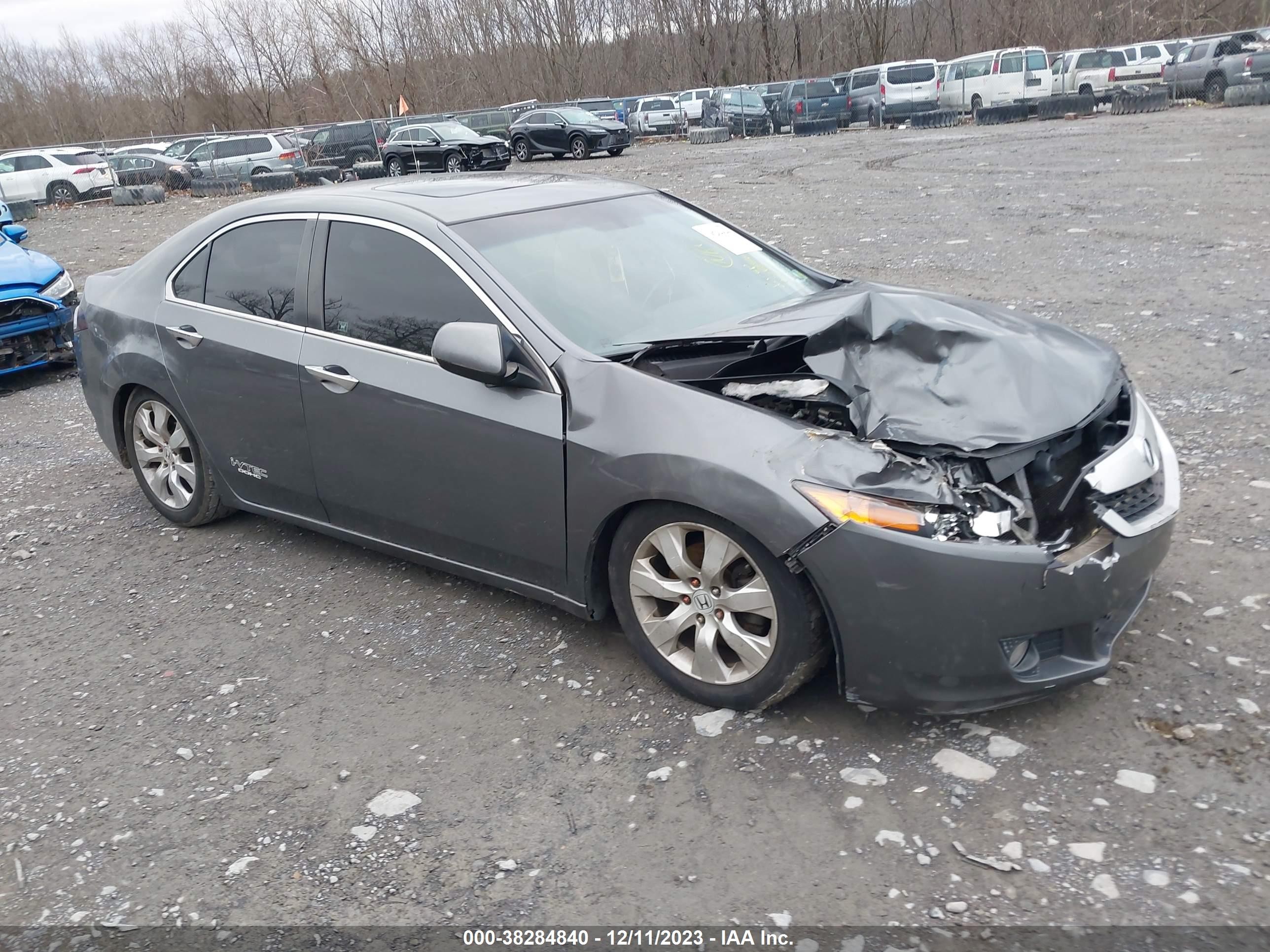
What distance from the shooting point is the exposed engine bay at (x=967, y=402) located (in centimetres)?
305

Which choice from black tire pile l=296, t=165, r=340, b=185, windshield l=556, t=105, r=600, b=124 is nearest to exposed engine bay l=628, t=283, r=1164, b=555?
black tire pile l=296, t=165, r=340, b=185

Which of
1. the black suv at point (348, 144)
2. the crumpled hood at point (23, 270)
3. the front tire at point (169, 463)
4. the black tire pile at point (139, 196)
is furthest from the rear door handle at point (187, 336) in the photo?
the black suv at point (348, 144)

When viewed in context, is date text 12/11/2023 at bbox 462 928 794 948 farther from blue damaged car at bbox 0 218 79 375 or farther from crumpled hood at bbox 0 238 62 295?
crumpled hood at bbox 0 238 62 295

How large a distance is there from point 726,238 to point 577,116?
87.1ft

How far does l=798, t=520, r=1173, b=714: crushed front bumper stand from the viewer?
285 cm

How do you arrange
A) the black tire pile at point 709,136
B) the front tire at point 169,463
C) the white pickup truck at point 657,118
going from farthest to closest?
the white pickup truck at point 657,118
the black tire pile at point 709,136
the front tire at point 169,463

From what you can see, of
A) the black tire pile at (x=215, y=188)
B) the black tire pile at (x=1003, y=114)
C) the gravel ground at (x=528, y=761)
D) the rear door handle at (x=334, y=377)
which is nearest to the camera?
the gravel ground at (x=528, y=761)

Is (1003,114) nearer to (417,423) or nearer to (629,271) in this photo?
(629,271)

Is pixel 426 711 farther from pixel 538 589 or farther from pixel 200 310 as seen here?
pixel 200 310

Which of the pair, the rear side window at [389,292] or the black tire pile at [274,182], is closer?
the rear side window at [389,292]

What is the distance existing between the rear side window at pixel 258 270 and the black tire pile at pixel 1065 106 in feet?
85.0

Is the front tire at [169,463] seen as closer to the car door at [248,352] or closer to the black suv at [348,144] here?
the car door at [248,352]

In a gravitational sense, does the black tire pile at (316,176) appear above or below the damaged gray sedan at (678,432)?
above

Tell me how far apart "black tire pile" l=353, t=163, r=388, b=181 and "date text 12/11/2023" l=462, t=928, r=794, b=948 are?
967 inches
